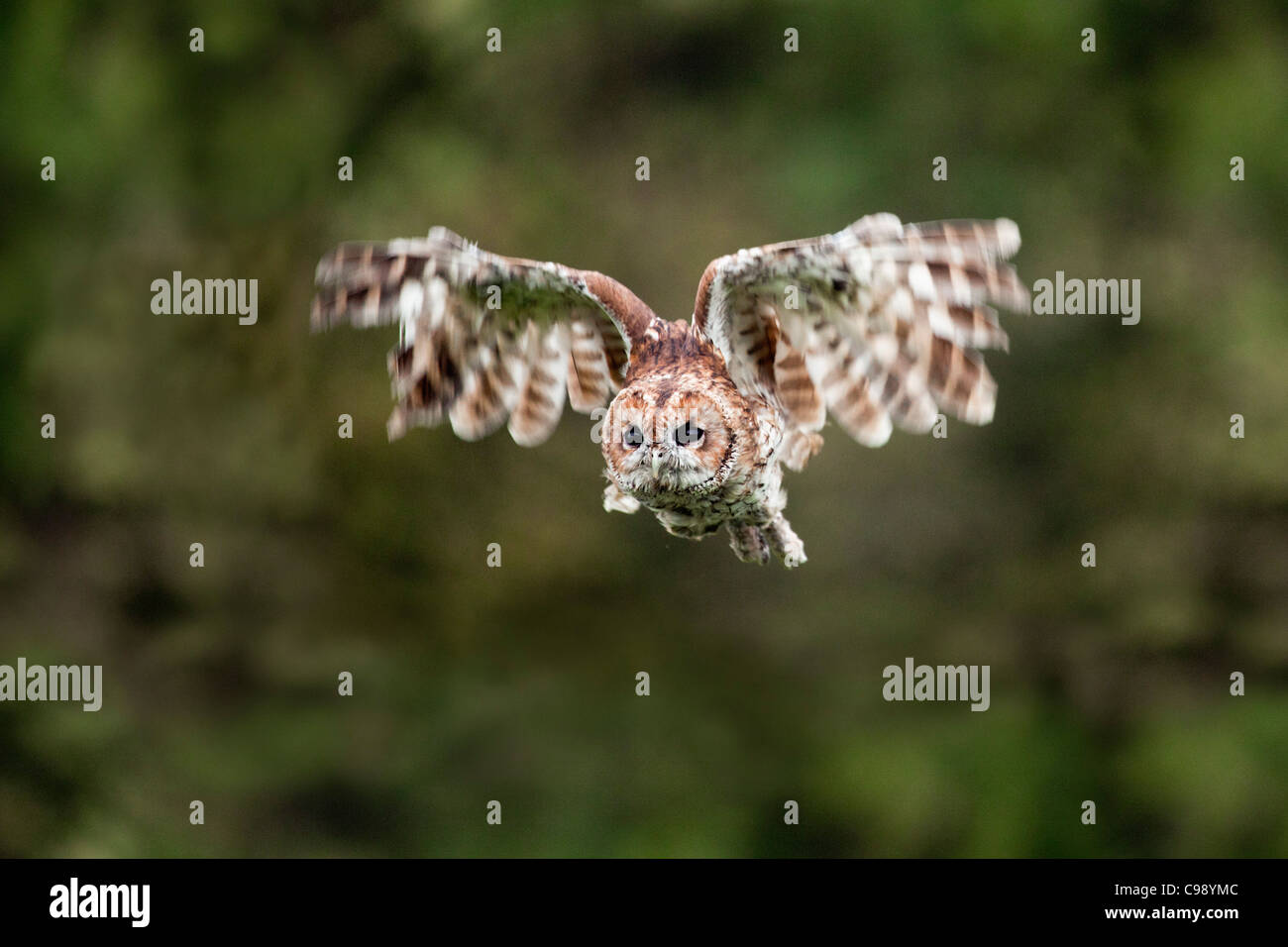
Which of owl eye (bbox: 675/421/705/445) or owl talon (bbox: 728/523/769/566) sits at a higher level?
owl eye (bbox: 675/421/705/445)

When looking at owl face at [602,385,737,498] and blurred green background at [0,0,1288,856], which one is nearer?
owl face at [602,385,737,498]

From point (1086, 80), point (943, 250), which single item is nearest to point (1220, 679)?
point (1086, 80)

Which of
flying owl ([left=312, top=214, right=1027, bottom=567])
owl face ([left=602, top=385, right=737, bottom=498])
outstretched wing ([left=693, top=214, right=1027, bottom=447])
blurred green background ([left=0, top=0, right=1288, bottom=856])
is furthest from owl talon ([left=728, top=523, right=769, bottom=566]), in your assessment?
blurred green background ([left=0, top=0, right=1288, bottom=856])

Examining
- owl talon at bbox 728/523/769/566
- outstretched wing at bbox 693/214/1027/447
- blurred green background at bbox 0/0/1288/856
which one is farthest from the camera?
blurred green background at bbox 0/0/1288/856

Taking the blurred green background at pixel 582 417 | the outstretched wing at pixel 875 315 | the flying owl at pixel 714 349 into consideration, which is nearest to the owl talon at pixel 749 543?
the flying owl at pixel 714 349

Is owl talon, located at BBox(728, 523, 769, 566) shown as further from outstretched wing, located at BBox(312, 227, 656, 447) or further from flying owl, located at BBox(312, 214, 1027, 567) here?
outstretched wing, located at BBox(312, 227, 656, 447)

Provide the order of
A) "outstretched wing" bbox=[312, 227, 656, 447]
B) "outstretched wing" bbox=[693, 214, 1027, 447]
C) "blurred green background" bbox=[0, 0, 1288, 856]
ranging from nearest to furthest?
"outstretched wing" bbox=[693, 214, 1027, 447], "outstretched wing" bbox=[312, 227, 656, 447], "blurred green background" bbox=[0, 0, 1288, 856]

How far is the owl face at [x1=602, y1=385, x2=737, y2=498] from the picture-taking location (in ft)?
12.4

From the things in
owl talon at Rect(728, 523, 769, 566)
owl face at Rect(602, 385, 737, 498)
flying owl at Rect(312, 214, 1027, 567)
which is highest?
flying owl at Rect(312, 214, 1027, 567)

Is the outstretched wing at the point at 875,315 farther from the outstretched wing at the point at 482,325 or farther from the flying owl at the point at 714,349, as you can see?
the outstretched wing at the point at 482,325

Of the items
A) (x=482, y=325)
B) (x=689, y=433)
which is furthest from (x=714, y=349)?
(x=482, y=325)

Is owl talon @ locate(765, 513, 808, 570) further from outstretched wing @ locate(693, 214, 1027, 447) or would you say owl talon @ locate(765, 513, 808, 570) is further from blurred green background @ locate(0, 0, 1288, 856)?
blurred green background @ locate(0, 0, 1288, 856)

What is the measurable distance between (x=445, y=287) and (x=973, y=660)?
243 inches

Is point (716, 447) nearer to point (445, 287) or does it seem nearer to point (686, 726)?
point (445, 287)
